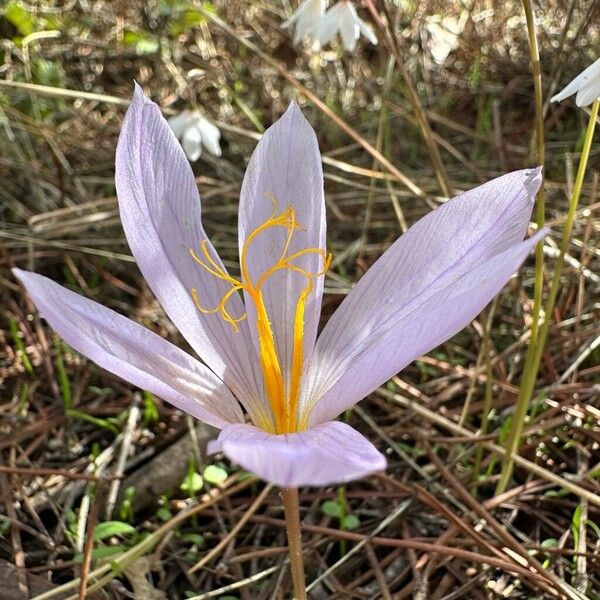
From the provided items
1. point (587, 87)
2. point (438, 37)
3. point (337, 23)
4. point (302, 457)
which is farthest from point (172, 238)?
point (438, 37)

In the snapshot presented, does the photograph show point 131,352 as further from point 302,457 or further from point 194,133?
point 194,133

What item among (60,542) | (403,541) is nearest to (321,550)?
(403,541)

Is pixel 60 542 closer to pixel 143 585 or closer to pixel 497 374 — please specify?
pixel 143 585

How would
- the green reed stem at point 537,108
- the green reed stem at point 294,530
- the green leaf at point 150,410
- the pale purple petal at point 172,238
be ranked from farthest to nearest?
1. the green leaf at point 150,410
2. the green reed stem at point 537,108
3. the pale purple petal at point 172,238
4. the green reed stem at point 294,530

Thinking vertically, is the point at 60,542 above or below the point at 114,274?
below

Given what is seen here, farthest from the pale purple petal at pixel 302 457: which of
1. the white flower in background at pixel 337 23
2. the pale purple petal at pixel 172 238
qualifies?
Answer: the white flower in background at pixel 337 23

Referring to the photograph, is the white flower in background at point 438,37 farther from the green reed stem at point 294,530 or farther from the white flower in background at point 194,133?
the green reed stem at point 294,530
